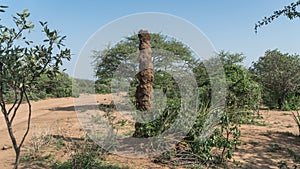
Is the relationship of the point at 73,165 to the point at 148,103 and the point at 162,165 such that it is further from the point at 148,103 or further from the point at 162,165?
the point at 148,103

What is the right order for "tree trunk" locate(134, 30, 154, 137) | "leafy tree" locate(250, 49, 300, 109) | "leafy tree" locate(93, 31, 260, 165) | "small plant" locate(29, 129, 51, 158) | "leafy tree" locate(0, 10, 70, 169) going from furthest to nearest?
"leafy tree" locate(250, 49, 300, 109)
"tree trunk" locate(134, 30, 154, 137)
"small plant" locate(29, 129, 51, 158)
"leafy tree" locate(93, 31, 260, 165)
"leafy tree" locate(0, 10, 70, 169)

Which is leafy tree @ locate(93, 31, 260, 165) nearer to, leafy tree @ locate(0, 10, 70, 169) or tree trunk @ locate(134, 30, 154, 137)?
tree trunk @ locate(134, 30, 154, 137)

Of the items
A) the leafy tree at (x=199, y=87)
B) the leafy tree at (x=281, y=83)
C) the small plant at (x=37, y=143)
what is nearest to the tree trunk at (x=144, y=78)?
the leafy tree at (x=199, y=87)

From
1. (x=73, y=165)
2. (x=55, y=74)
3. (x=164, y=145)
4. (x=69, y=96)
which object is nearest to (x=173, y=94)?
(x=164, y=145)

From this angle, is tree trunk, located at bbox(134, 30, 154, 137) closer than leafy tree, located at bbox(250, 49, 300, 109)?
Yes

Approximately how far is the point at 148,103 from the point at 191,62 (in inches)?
248

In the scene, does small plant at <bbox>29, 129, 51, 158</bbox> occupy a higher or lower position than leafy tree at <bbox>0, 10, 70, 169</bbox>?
lower

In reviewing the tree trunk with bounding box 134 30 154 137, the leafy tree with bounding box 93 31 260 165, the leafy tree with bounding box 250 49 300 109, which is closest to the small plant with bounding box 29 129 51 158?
the tree trunk with bounding box 134 30 154 137

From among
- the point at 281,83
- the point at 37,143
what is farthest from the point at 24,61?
the point at 281,83

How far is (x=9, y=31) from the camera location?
227 centimetres

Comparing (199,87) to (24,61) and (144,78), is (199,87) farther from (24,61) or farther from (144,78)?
(24,61)

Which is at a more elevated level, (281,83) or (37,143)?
(281,83)

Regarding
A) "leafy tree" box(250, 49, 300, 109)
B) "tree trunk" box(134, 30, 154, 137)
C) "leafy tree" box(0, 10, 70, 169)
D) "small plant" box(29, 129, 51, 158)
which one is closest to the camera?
"leafy tree" box(0, 10, 70, 169)

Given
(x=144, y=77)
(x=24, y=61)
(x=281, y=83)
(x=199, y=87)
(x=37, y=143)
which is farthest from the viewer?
(x=281, y=83)
